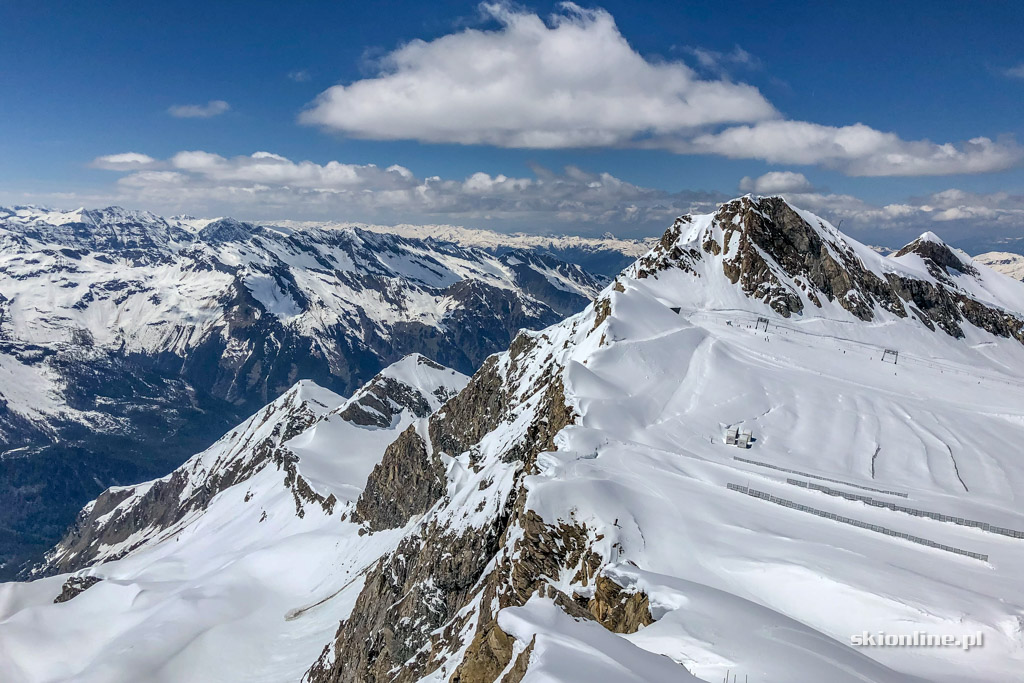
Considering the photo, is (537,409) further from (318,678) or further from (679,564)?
(318,678)

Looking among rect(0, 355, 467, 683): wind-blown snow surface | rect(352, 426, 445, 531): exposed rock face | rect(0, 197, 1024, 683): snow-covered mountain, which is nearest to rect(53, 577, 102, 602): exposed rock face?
rect(0, 197, 1024, 683): snow-covered mountain

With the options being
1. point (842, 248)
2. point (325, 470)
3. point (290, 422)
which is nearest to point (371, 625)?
point (325, 470)

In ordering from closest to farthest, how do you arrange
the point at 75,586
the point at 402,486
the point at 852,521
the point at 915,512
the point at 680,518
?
1. the point at 680,518
2. the point at 852,521
3. the point at 915,512
4. the point at 402,486
5. the point at 75,586

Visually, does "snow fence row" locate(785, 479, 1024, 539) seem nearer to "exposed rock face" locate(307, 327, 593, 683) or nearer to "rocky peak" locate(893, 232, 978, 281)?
"exposed rock face" locate(307, 327, 593, 683)

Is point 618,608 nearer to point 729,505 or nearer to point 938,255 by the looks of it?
point 729,505

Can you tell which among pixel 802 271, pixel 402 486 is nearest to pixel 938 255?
pixel 802 271
